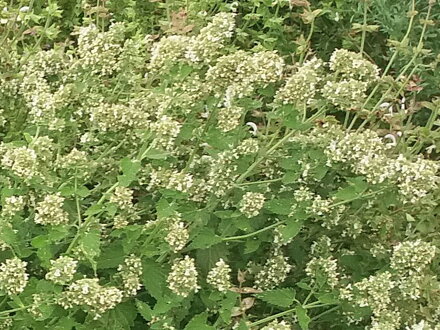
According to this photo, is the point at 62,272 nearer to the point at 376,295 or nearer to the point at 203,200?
the point at 203,200

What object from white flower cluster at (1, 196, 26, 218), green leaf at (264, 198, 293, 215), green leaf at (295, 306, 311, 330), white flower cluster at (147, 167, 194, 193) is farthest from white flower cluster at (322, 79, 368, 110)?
white flower cluster at (1, 196, 26, 218)

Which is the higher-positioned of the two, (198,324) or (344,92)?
(344,92)

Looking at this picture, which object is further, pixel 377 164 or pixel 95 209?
pixel 377 164

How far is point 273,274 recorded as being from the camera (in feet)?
6.09

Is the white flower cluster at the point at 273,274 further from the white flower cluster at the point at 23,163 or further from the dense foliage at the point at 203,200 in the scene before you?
the white flower cluster at the point at 23,163

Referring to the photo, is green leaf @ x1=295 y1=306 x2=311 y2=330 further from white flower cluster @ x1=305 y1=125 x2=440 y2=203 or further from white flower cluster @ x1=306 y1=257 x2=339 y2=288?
white flower cluster @ x1=305 y1=125 x2=440 y2=203

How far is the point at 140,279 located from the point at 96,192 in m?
0.26

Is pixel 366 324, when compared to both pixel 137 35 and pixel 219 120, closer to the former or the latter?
pixel 219 120

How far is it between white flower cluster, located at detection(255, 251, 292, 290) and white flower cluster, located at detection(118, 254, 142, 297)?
34 cm

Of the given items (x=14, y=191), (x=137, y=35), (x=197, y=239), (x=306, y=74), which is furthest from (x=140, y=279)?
(x=137, y=35)

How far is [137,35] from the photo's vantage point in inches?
118

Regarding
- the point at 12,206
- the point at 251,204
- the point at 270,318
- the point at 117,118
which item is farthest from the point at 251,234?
the point at 12,206

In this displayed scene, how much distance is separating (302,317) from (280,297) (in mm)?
81

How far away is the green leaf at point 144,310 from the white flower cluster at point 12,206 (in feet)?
1.09
